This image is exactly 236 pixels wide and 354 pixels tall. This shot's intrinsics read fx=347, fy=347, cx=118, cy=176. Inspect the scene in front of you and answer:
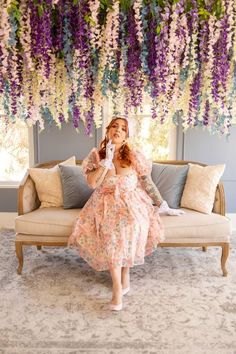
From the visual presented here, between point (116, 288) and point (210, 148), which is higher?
point (210, 148)

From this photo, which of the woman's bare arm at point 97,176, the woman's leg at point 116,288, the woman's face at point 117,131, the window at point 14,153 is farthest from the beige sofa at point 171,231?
the window at point 14,153

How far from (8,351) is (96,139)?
241cm

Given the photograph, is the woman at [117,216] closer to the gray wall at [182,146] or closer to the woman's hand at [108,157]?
the woman's hand at [108,157]

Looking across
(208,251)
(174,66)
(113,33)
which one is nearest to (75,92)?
(113,33)

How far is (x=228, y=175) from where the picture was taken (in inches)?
152

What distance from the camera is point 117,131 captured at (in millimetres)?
2494

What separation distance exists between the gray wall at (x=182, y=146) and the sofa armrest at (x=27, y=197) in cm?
80

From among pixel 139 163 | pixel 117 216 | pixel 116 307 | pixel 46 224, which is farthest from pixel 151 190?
pixel 116 307

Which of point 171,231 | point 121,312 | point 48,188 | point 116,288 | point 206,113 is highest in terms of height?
point 206,113

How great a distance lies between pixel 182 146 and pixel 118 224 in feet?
5.70

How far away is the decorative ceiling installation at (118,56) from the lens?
2.70 meters

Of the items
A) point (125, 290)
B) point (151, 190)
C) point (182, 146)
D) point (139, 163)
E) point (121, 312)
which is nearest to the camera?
point (121, 312)

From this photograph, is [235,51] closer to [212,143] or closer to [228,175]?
[212,143]

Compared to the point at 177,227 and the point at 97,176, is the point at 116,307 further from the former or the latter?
the point at 97,176
